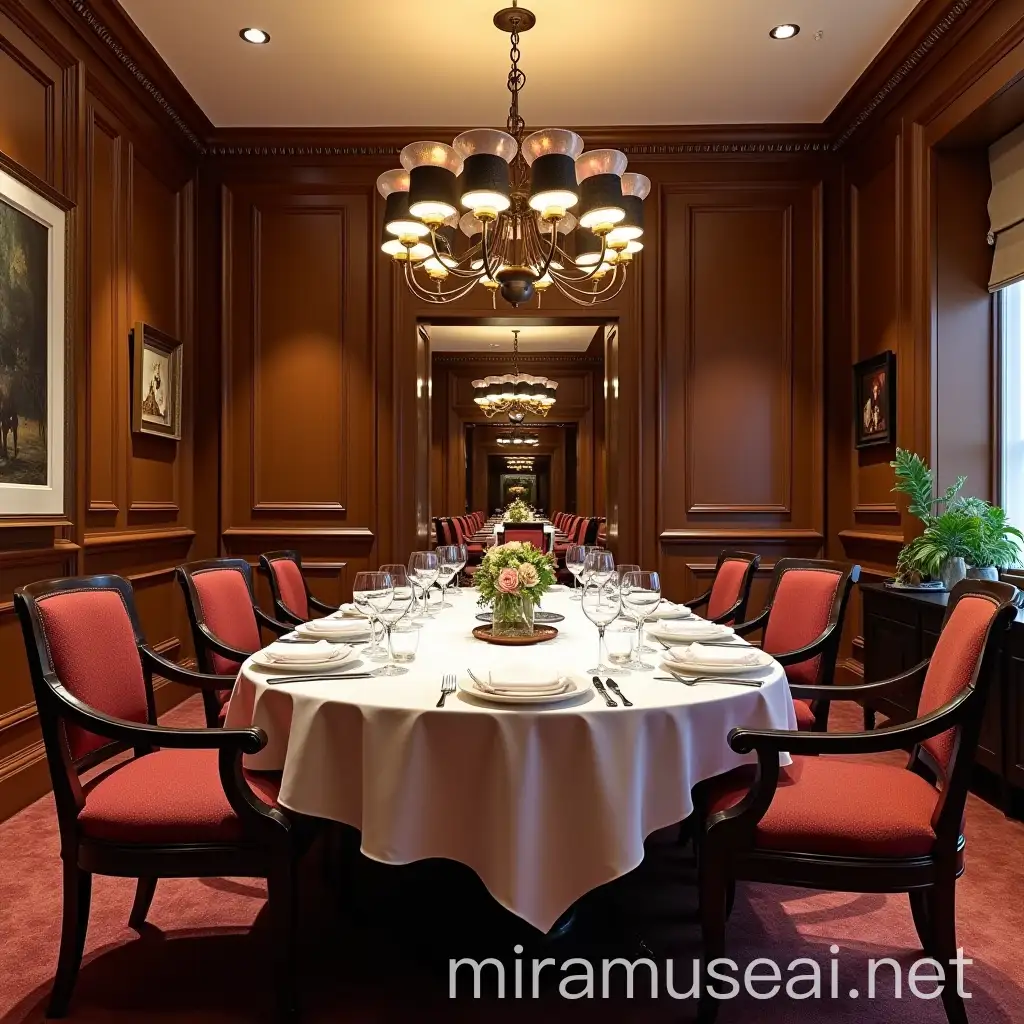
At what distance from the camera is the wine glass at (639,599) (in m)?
2.02

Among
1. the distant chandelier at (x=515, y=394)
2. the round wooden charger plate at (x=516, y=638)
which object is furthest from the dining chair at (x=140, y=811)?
the distant chandelier at (x=515, y=394)

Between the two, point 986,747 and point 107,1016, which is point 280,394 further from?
point 986,747

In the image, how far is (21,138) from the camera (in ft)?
10.4

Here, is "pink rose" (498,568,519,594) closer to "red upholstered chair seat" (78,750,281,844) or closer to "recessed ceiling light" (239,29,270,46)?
"red upholstered chair seat" (78,750,281,844)

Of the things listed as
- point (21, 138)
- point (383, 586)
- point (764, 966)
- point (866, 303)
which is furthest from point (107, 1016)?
point (866, 303)

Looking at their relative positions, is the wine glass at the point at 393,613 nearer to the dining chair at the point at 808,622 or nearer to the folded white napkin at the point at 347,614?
the folded white napkin at the point at 347,614

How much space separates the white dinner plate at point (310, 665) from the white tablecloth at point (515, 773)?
0.15 meters

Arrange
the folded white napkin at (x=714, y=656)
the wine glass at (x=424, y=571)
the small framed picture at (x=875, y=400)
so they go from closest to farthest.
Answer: the folded white napkin at (x=714, y=656)
the wine glass at (x=424, y=571)
the small framed picture at (x=875, y=400)

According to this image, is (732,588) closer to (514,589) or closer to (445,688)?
(514,589)

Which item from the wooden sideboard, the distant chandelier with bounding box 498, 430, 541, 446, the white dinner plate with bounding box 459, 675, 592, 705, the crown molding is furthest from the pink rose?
the distant chandelier with bounding box 498, 430, 541, 446

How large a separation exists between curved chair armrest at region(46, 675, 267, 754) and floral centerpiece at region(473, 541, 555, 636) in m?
0.83

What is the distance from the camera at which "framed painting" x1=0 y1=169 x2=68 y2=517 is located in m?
3.04

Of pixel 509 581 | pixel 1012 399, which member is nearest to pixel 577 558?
pixel 509 581

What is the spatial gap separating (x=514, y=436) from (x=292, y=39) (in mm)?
13048
